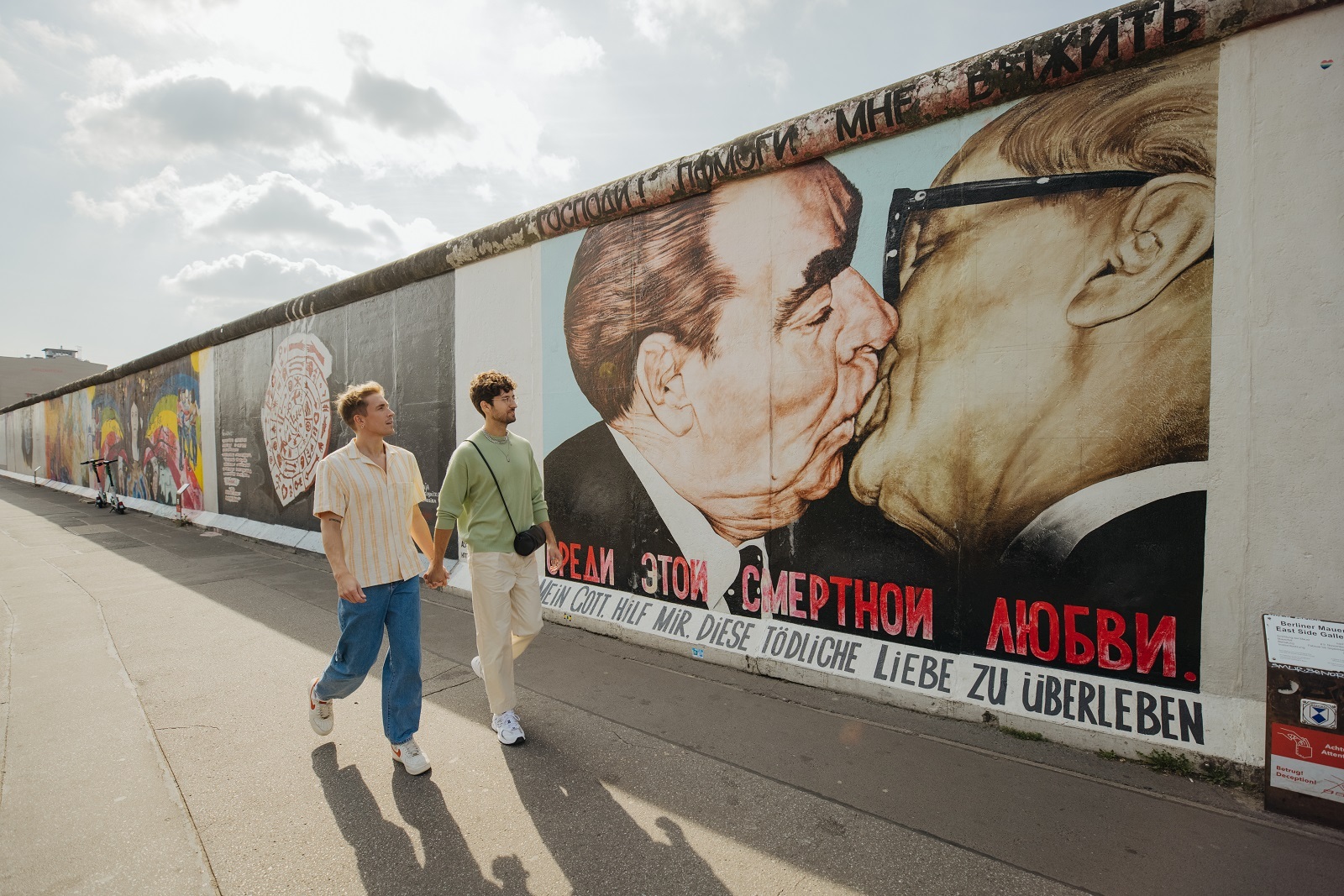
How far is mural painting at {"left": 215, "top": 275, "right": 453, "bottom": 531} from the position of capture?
769 cm

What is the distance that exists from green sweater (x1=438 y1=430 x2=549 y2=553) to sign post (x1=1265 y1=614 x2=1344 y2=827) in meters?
Result: 3.57

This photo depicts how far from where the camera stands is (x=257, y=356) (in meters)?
11.7

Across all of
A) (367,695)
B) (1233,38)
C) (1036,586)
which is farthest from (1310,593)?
(367,695)

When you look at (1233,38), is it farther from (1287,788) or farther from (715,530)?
(715,530)

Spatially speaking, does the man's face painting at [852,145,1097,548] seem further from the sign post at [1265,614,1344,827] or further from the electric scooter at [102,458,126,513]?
the electric scooter at [102,458,126,513]

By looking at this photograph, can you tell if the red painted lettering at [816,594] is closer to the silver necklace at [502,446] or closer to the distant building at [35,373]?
the silver necklace at [502,446]

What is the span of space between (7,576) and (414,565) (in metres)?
8.30

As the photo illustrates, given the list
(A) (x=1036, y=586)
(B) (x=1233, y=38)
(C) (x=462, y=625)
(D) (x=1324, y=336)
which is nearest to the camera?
(D) (x=1324, y=336)

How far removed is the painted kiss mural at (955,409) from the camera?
324 cm

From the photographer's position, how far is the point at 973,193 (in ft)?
12.5

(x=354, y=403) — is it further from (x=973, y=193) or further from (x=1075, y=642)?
(x=1075, y=642)

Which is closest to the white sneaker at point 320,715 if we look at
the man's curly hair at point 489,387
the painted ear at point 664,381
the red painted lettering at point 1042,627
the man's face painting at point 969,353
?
the man's curly hair at point 489,387

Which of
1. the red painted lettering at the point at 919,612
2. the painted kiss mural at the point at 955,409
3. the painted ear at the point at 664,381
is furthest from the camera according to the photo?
the painted ear at the point at 664,381

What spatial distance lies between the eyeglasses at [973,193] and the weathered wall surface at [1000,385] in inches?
0.7
